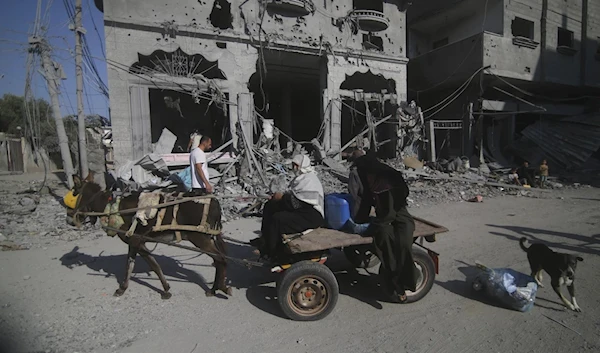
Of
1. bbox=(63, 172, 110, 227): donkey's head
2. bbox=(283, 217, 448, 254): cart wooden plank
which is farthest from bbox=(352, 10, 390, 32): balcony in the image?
bbox=(63, 172, 110, 227): donkey's head

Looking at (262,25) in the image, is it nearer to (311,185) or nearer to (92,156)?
(311,185)

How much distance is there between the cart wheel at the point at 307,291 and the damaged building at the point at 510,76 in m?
13.5

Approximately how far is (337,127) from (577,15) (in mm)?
17757

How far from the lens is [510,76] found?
1606 centimetres

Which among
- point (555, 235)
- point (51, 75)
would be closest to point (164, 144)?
point (51, 75)

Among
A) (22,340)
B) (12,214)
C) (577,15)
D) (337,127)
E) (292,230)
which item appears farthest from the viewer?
(577,15)

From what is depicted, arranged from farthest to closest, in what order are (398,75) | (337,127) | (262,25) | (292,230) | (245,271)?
(398,75)
(337,127)
(262,25)
(245,271)
(292,230)

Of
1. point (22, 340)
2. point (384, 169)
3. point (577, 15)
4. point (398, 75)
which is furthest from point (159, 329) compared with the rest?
point (577, 15)

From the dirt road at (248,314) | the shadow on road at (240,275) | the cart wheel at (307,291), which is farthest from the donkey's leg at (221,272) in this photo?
the cart wheel at (307,291)

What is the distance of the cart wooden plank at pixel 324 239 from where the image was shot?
10.4ft

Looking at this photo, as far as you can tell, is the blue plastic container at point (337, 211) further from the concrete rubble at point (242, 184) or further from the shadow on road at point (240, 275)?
the concrete rubble at point (242, 184)

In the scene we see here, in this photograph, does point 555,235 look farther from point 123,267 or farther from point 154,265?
point 123,267

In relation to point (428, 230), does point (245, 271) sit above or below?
below

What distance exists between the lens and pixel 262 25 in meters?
12.4
